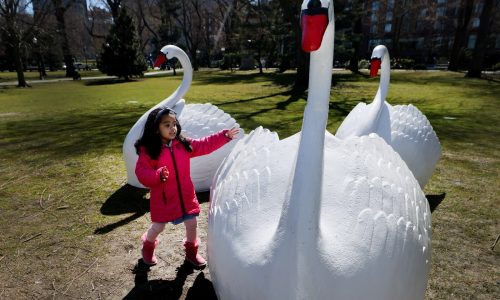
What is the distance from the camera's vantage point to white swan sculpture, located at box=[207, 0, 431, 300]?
1.77 m

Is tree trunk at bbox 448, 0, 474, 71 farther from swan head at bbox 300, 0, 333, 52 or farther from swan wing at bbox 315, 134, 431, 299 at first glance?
swan head at bbox 300, 0, 333, 52

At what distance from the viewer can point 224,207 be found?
2.24m

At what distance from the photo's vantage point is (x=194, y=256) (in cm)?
323

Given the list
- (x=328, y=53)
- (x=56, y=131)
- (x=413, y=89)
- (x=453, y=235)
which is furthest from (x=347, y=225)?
(x=413, y=89)

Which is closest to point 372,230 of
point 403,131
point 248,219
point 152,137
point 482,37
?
point 248,219

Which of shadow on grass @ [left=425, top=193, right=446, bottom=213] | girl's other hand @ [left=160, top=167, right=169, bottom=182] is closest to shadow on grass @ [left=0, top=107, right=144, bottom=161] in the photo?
girl's other hand @ [left=160, top=167, right=169, bottom=182]

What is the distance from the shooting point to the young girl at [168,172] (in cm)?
286

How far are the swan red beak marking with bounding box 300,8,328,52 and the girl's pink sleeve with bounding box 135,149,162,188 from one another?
60.4 inches

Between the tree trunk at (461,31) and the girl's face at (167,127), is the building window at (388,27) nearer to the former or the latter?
the tree trunk at (461,31)

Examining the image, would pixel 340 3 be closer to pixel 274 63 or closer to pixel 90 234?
pixel 274 63

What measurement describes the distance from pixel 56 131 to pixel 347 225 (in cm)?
842

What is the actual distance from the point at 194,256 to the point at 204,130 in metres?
1.75

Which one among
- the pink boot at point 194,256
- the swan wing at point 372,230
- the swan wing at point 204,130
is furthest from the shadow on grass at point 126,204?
the swan wing at point 372,230

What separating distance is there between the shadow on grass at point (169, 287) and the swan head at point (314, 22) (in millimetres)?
2091
